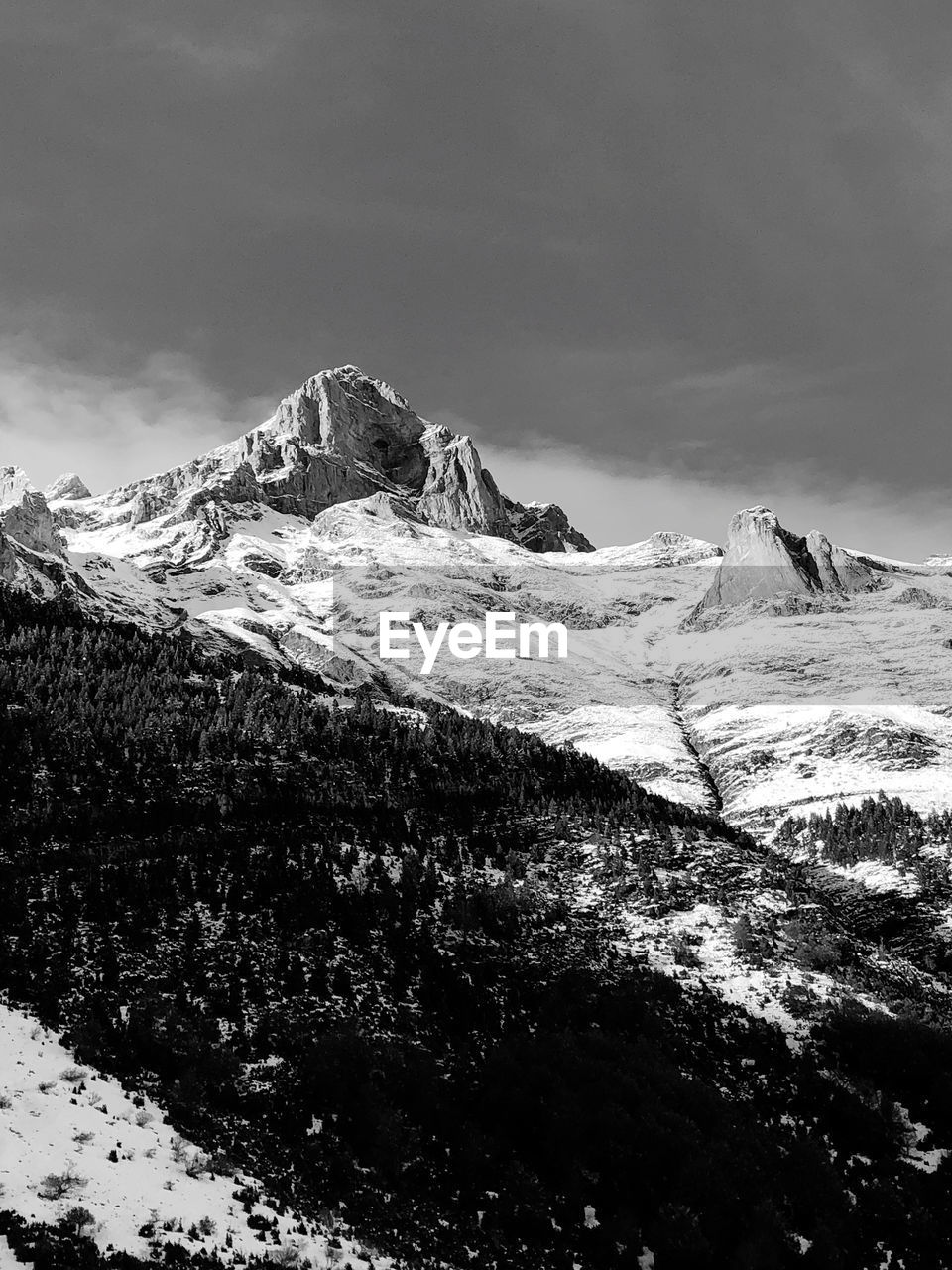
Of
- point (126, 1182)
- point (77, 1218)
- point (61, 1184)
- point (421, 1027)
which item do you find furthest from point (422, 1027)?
point (77, 1218)

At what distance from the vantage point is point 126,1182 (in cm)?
4125

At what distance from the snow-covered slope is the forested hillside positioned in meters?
2.68

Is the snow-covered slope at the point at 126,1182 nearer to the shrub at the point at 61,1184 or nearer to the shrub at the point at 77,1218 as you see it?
the shrub at the point at 61,1184

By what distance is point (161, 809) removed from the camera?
129500 millimetres

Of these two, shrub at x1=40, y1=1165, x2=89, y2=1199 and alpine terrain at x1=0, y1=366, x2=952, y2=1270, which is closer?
shrub at x1=40, y1=1165, x2=89, y2=1199

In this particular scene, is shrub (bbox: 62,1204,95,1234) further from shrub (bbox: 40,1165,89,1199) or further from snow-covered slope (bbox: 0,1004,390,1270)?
shrub (bbox: 40,1165,89,1199)

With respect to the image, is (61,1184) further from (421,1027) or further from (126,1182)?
(421,1027)

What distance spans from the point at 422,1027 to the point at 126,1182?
1717 inches

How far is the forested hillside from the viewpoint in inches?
2169

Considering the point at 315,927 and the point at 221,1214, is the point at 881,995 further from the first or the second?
the point at 221,1214

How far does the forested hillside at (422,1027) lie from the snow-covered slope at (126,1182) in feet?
8.78

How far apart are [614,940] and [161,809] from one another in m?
65.7

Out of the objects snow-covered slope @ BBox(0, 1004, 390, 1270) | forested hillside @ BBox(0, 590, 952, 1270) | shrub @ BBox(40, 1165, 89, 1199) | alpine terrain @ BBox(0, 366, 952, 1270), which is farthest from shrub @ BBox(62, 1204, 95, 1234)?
shrub @ BBox(40, 1165, 89, 1199)

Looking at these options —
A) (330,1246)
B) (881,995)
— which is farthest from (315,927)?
(881,995)
